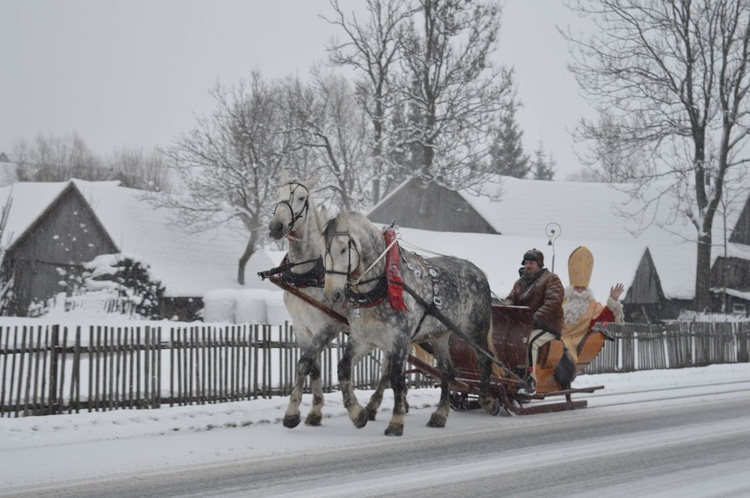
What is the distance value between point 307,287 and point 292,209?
1.11m

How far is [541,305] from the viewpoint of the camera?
1133 centimetres

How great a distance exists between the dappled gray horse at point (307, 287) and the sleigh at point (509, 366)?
144 centimetres

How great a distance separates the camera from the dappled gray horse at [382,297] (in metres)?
9.09

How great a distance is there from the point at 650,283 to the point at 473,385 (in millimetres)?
28811

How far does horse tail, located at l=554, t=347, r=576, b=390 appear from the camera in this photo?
38.5 ft

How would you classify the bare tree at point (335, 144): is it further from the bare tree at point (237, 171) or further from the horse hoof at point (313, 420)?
the horse hoof at point (313, 420)

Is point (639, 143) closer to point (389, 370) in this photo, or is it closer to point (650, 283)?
point (650, 283)

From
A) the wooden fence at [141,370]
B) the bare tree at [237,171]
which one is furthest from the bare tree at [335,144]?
the wooden fence at [141,370]

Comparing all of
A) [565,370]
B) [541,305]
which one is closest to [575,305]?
[565,370]

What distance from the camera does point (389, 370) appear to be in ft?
31.6

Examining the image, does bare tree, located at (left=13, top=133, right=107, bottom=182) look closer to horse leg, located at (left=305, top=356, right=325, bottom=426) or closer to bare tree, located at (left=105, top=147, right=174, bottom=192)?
bare tree, located at (left=105, top=147, right=174, bottom=192)

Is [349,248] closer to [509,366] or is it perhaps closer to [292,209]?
[292,209]

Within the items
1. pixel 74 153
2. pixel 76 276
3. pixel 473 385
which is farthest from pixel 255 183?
pixel 74 153

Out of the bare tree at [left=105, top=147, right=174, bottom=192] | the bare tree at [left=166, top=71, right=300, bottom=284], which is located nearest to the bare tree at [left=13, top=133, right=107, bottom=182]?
the bare tree at [left=105, top=147, right=174, bottom=192]
